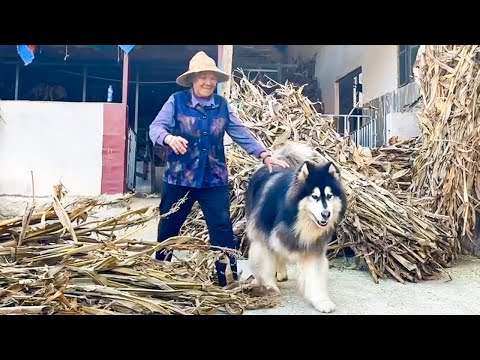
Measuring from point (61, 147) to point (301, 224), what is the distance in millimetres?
5981

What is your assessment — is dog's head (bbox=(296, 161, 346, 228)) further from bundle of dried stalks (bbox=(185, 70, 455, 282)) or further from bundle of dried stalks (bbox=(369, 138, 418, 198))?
bundle of dried stalks (bbox=(369, 138, 418, 198))

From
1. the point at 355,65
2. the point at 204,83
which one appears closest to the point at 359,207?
the point at 204,83

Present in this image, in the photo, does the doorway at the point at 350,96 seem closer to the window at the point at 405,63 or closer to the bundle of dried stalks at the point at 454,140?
the window at the point at 405,63

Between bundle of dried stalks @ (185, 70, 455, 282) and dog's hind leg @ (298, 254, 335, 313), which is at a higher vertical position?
bundle of dried stalks @ (185, 70, 455, 282)

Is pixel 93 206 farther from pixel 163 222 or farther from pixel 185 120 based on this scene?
pixel 185 120

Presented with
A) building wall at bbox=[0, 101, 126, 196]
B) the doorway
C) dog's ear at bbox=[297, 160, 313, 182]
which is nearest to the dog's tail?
dog's ear at bbox=[297, 160, 313, 182]

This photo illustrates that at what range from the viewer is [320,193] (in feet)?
11.2

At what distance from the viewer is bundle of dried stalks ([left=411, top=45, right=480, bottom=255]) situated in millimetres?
4875

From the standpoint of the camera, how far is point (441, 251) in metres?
4.59

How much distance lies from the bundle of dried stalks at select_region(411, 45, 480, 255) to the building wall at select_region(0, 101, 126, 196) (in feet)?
17.0

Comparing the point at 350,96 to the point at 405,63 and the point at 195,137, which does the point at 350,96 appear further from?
the point at 195,137

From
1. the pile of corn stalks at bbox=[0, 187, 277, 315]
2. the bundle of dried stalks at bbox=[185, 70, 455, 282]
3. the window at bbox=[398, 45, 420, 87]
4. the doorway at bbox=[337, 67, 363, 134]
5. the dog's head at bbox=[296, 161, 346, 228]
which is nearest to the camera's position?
the pile of corn stalks at bbox=[0, 187, 277, 315]

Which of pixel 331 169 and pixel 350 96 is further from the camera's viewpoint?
pixel 350 96
